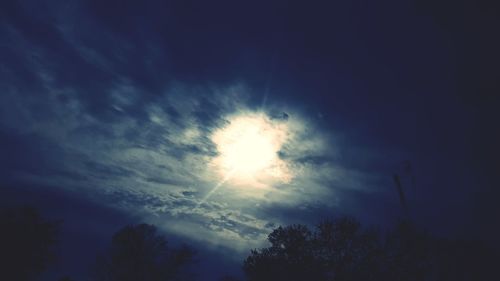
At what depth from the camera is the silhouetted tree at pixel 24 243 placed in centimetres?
2170

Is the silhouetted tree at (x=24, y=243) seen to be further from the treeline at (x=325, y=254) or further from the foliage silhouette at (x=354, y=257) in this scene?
the foliage silhouette at (x=354, y=257)

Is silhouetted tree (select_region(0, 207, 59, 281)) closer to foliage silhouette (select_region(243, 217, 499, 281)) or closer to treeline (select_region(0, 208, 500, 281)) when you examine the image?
treeline (select_region(0, 208, 500, 281))

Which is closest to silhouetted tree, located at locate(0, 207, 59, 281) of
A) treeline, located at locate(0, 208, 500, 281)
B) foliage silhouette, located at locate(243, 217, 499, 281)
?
treeline, located at locate(0, 208, 500, 281)

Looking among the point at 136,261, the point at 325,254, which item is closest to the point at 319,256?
the point at 325,254

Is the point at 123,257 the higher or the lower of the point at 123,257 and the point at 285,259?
the lower

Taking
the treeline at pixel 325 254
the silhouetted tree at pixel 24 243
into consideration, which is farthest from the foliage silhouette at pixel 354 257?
the silhouetted tree at pixel 24 243

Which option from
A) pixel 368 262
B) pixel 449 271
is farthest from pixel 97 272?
pixel 449 271

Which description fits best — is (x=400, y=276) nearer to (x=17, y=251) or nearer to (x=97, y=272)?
(x=17, y=251)

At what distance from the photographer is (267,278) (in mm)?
24453

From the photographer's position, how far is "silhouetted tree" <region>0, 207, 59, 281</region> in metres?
21.7

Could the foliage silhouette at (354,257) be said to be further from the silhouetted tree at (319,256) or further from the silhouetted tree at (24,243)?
the silhouetted tree at (24,243)

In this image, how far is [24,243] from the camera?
74.6ft

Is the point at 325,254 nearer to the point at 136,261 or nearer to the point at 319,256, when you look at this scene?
the point at 319,256

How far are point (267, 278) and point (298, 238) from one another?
4904 millimetres
